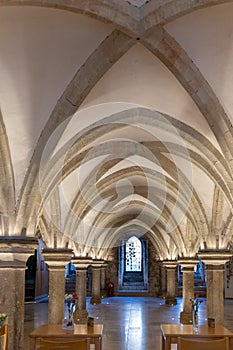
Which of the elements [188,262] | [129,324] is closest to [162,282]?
[188,262]

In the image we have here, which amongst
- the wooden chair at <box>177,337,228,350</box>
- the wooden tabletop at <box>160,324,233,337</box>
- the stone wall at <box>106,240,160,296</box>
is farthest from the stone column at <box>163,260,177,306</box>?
the wooden chair at <box>177,337,228,350</box>

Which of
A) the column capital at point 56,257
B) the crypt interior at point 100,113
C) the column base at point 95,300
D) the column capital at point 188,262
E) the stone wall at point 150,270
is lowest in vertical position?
the column base at point 95,300

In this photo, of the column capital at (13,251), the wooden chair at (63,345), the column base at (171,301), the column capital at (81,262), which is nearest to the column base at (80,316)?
the column capital at (81,262)

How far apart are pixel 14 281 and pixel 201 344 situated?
10.2ft

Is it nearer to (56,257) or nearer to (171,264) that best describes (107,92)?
(56,257)

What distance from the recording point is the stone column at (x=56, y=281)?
11508 mm

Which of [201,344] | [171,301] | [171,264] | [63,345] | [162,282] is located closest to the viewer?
[63,345]

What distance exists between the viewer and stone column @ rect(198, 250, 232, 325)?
39.2 feet

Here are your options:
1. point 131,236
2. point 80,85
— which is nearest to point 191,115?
point 80,85

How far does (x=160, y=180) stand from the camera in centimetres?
1418

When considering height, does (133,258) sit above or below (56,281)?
above

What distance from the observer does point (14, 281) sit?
25.2 ft

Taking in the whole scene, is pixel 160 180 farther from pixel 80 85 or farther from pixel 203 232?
pixel 80 85

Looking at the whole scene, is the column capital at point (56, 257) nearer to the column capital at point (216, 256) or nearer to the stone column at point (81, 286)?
the column capital at point (216, 256)
